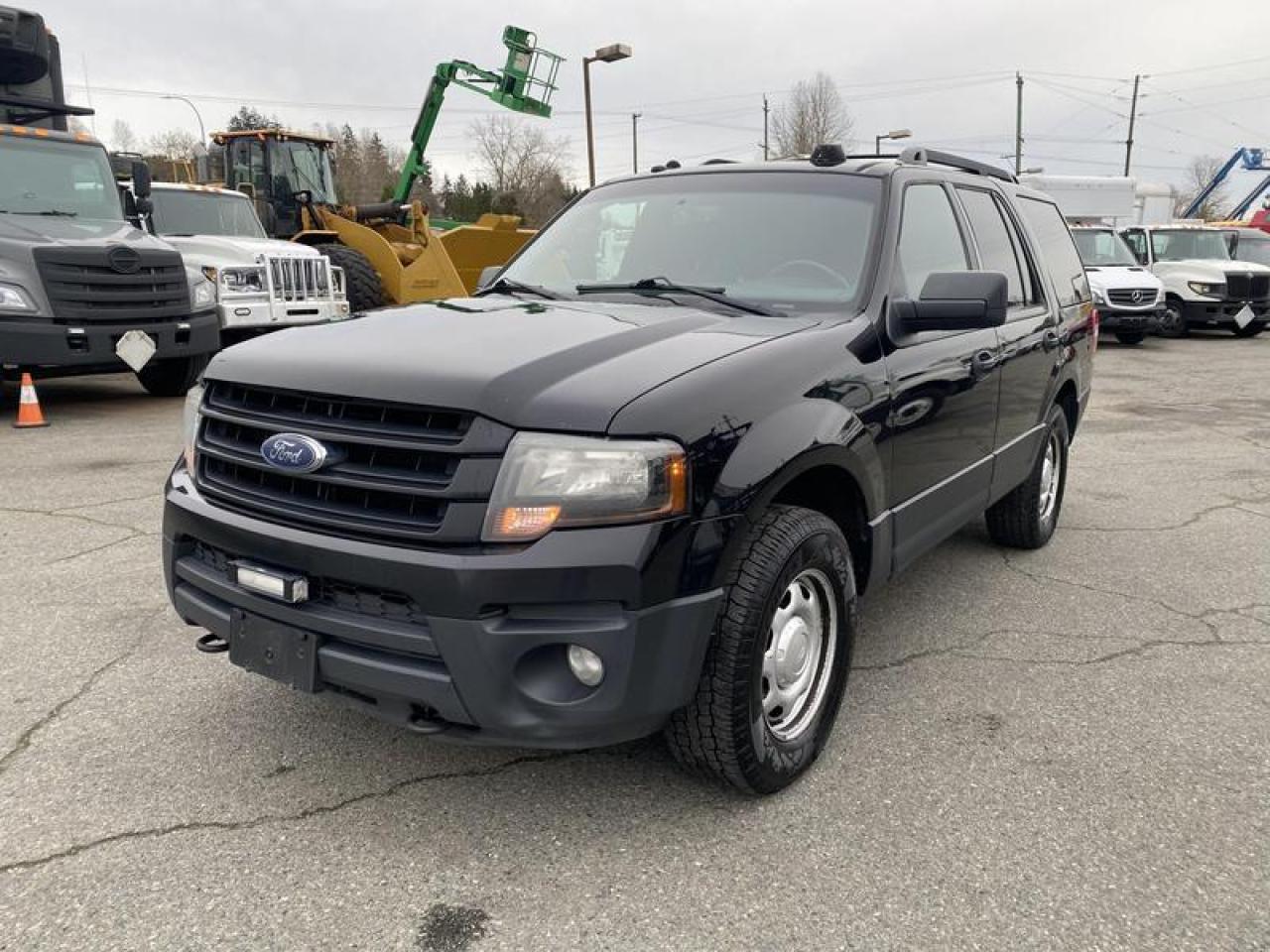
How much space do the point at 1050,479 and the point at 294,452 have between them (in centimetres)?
428

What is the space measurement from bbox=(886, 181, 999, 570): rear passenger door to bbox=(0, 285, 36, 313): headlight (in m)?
7.75

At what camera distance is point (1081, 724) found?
3.19 m

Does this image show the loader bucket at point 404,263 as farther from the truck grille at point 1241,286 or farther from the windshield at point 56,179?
the truck grille at point 1241,286

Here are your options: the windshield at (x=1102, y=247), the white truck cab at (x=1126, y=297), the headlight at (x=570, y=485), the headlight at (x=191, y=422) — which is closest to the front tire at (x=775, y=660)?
the headlight at (x=570, y=485)

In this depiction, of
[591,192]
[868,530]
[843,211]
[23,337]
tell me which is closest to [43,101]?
[23,337]

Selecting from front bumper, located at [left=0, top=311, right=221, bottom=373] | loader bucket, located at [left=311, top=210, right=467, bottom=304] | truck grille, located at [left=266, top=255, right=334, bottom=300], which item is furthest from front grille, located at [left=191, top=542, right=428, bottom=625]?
loader bucket, located at [left=311, top=210, right=467, bottom=304]

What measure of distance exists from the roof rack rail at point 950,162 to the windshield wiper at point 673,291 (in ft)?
3.50

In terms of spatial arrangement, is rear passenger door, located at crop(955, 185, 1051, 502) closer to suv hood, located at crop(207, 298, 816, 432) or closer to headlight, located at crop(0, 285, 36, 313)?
suv hood, located at crop(207, 298, 816, 432)

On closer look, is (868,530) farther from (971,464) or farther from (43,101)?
(43,101)

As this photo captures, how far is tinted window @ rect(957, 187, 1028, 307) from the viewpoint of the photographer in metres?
4.18

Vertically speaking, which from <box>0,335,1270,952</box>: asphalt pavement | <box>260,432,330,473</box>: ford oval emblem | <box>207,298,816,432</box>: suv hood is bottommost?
<box>0,335,1270,952</box>: asphalt pavement

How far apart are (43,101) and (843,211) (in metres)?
10.1

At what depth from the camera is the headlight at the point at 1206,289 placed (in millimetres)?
18375

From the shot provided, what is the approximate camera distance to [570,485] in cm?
221
